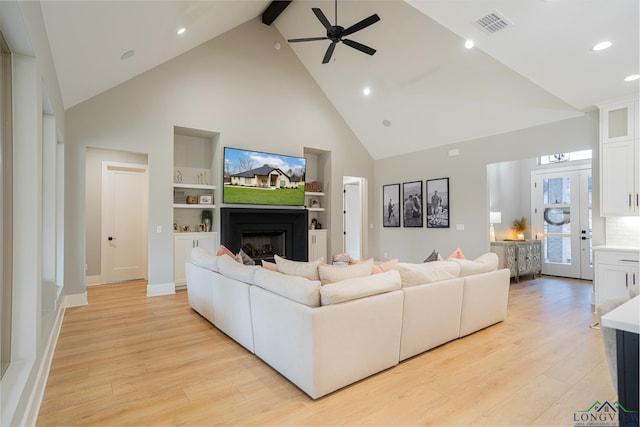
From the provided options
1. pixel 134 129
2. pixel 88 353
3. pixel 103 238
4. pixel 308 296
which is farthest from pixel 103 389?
pixel 103 238

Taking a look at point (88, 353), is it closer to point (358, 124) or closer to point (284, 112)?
point (284, 112)

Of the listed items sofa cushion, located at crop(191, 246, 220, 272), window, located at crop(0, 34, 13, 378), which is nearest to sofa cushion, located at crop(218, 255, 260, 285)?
sofa cushion, located at crop(191, 246, 220, 272)

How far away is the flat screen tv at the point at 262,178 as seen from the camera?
6.15m

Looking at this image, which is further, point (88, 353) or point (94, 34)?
point (94, 34)

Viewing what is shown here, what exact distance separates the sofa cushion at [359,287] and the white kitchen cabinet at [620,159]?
377 cm

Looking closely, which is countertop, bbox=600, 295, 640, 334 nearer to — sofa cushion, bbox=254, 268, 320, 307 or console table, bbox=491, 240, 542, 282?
sofa cushion, bbox=254, 268, 320, 307

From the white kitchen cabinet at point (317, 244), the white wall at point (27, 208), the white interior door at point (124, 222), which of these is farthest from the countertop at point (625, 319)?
the white interior door at point (124, 222)

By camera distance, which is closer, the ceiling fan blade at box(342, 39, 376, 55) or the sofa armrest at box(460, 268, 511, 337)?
the sofa armrest at box(460, 268, 511, 337)

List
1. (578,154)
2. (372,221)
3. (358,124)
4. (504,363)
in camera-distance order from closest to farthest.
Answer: (504,363) → (578,154) → (358,124) → (372,221)

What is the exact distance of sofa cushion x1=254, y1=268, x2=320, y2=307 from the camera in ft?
7.71

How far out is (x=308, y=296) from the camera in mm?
2344

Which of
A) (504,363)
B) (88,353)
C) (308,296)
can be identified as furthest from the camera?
(88,353)

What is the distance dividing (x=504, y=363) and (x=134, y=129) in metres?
5.85

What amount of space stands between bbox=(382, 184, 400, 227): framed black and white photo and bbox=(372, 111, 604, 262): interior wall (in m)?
0.13
